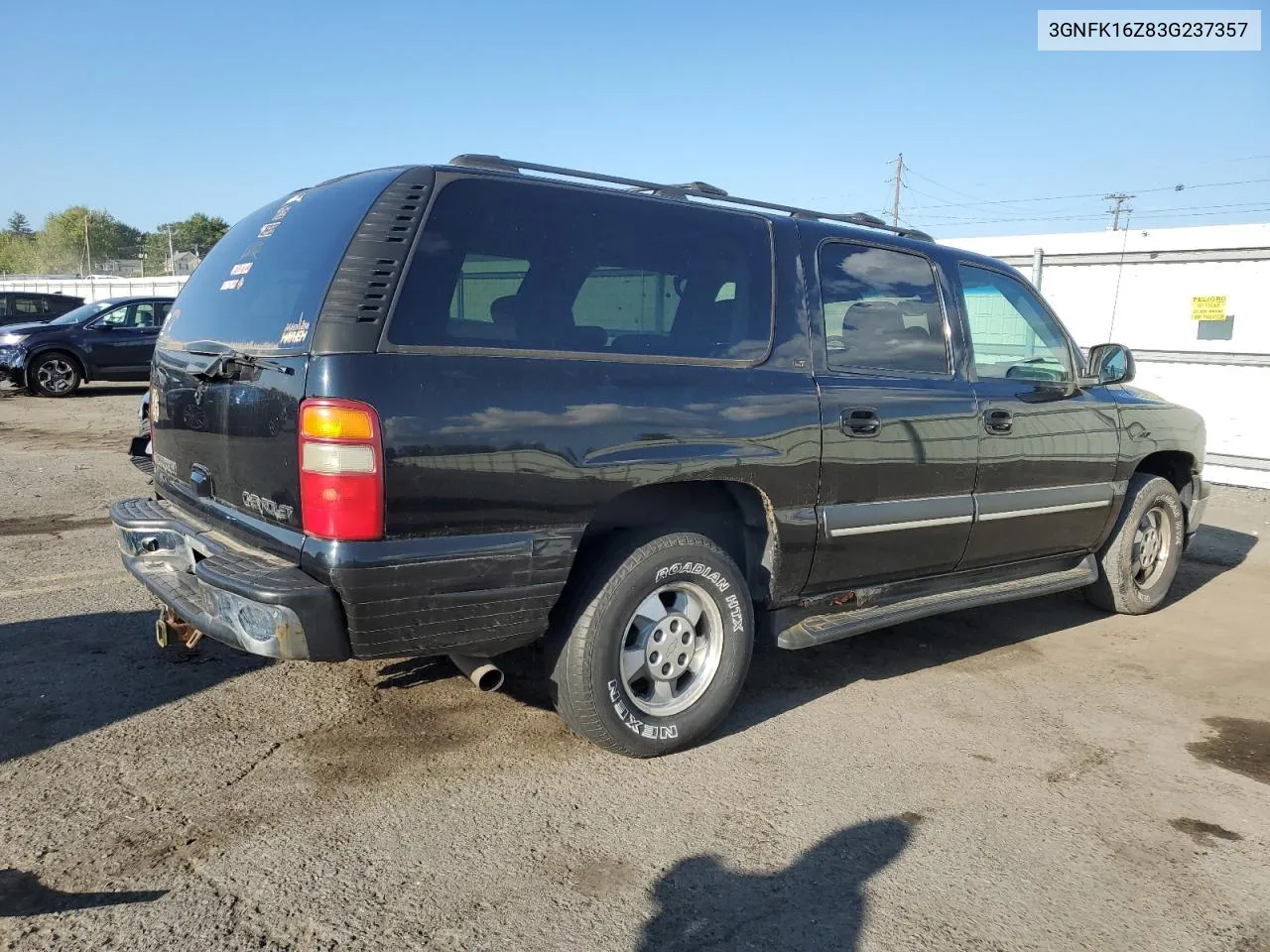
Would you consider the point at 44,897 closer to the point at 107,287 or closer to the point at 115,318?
the point at 115,318

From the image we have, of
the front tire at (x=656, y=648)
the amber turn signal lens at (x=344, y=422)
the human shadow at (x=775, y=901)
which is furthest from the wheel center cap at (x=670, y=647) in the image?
the amber turn signal lens at (x=344, y=422)

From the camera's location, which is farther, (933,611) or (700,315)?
(933,611)

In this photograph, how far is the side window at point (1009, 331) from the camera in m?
4.70

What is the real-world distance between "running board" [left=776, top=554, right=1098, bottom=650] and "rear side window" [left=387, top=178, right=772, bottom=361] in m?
1.14

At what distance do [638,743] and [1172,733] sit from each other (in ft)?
7.57

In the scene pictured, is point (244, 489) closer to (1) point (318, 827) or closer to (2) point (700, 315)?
(1) point (318, 827)

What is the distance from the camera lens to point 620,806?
3260mm

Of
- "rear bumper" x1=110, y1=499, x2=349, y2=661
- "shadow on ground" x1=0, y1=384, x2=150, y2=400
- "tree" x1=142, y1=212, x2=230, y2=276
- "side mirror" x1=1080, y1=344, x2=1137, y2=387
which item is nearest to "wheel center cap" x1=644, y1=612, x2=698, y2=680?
"rear bumper" x1=110, y1=499, x2=349, y2=661

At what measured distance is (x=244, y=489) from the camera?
3256 mm

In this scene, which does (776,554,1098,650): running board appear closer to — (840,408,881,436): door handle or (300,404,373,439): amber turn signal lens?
(840,408,881,436): door handle

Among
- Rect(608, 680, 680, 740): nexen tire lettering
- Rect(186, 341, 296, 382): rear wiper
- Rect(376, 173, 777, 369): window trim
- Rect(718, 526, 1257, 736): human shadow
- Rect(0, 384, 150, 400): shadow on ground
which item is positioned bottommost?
Rect(718, 526, 1257, 736): human shadow

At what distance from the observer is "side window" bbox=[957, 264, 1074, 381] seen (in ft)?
15.4

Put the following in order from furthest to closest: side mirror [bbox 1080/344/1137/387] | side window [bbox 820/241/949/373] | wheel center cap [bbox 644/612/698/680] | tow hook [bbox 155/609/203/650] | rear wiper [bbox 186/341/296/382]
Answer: side mirror [bbox 1080/344/1137/387]
side window [bbox 820/241/949/373]
tow hook [bbox 155/609/203/650]
wheel center cap [bbox 644/612/698/680]
rear wiper [bbox 186/341/296/382]

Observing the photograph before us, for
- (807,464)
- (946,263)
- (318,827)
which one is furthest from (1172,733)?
(318,827)
